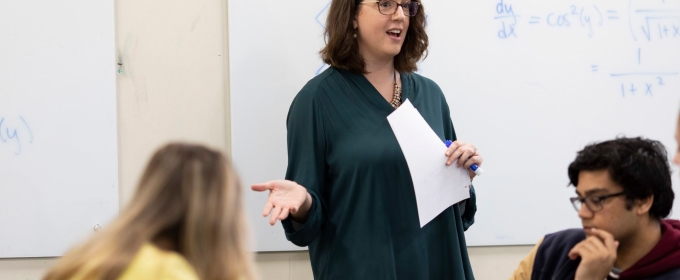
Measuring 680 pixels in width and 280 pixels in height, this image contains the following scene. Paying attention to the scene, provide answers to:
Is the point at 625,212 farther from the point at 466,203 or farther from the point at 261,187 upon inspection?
the point at 261,187

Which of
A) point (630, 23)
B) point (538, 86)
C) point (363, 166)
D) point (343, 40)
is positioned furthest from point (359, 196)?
point (630, 23)

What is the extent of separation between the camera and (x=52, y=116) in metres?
2.49

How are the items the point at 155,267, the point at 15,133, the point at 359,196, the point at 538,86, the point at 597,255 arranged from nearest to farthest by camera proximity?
the point at 155,267 → the point at 597,255 → the point at 359,196 → the point at 15,133 → the point at 538,86

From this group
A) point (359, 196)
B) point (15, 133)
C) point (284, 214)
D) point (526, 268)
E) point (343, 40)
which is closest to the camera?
point (284, 214)

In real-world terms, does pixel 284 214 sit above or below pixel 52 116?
below

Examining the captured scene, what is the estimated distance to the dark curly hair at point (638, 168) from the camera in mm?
1720

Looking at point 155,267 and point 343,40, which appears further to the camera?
point 343,40

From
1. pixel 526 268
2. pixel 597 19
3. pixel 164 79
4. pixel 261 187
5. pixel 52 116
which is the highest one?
pixel 597 19

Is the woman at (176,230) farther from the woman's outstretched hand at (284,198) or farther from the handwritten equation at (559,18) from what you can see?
the handwritten equation at (559,18)

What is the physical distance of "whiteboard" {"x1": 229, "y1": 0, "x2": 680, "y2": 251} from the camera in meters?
2.69

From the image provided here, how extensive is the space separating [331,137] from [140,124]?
0.82 m

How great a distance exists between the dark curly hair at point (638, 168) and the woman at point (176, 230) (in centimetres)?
91

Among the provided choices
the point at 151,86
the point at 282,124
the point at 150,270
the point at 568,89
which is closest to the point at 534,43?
the point at 568,89

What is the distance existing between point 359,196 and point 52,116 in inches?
45.6
